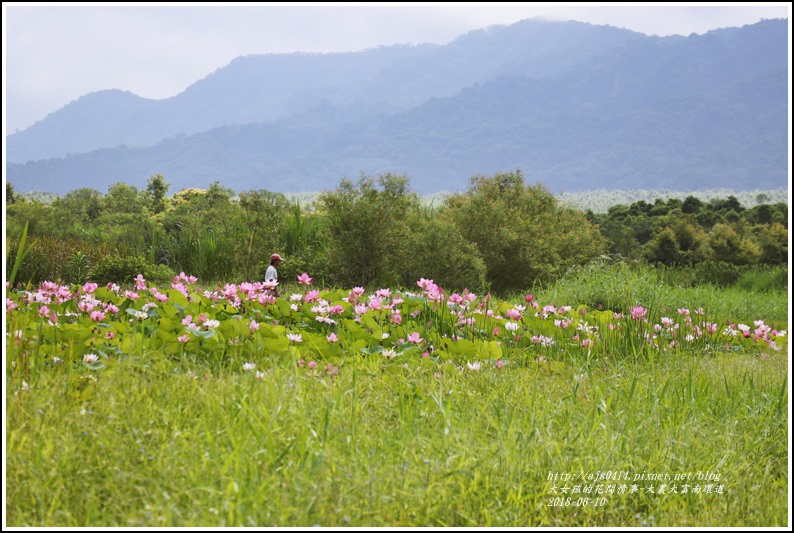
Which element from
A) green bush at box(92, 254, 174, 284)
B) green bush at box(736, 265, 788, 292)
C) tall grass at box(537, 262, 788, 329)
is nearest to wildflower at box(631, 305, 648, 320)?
tall grass at box(537, 262, 788, 329)

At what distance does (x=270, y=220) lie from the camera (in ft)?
34.7

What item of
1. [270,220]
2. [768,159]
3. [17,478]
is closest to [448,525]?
[17,478]

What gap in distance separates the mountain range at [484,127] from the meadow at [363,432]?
5612 inches

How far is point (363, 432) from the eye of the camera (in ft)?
8.46

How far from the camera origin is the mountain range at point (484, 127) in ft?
474

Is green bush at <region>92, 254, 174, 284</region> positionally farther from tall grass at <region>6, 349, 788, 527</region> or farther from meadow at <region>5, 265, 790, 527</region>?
tall grass at <region>6, 349, 788, 527</region>

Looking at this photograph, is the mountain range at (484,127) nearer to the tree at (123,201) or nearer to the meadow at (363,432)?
the tree at (123,201)

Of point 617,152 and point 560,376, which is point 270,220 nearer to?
point 560,376

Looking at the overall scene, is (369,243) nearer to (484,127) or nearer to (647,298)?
(647,298)

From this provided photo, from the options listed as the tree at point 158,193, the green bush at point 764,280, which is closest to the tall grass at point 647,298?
the green bush at point 764,280

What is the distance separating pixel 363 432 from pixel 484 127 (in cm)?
18921

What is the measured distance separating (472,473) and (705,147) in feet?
554

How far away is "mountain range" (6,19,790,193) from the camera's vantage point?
144500 mm

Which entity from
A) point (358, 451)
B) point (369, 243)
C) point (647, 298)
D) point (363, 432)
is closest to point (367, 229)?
point (369, 243)
